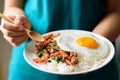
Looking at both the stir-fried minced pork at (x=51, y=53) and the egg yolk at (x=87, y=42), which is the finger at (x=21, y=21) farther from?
the egg yolk at (x=87, y=42)

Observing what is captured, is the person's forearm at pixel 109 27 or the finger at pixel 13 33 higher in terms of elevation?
the finger at pixel 13 33

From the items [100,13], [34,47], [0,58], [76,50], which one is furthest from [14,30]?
[0,58]

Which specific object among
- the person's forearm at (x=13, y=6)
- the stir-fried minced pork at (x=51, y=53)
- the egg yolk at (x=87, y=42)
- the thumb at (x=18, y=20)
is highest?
the thumb at (x=18, y=20)

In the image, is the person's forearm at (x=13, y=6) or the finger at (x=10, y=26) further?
the person's forearm at (x=13, y=6)

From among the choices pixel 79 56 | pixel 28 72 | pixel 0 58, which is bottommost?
pixel 0 58

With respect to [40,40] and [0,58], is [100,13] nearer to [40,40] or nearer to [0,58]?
[40,40]

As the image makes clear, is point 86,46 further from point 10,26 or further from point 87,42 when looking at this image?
point 10,26

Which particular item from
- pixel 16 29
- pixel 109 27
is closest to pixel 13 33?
pixel 16 29

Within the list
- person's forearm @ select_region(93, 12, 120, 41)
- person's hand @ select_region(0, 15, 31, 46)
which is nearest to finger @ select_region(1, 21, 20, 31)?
person's hand @ select_region(0, 15, 31, 46)

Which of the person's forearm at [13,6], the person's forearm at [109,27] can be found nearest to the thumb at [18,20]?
the person's forearm at [13,6]
